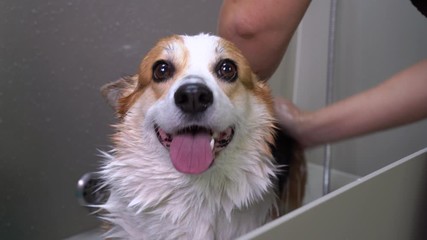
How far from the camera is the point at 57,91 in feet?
3.92

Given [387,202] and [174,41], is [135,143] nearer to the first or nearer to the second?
[174,41]

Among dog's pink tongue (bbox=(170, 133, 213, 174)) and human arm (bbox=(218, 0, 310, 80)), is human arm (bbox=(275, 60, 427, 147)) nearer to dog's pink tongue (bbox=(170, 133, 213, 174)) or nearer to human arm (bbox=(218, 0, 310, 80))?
human arm (bbox=(218, 0, 310, 80))

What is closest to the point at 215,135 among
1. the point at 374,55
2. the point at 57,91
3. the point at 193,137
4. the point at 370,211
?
the point at 193,137

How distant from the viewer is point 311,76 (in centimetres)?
168

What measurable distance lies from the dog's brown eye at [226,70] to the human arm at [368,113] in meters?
0.21

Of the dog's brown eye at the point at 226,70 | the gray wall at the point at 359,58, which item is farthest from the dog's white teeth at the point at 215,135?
the gray wall at the point at 359,58

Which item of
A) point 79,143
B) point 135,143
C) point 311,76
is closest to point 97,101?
point 79,143

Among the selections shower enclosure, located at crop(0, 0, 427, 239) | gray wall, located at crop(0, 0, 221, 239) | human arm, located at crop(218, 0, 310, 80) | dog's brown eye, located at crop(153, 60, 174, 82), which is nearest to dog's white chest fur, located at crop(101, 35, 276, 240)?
dog's brown eye, located at crop(153, 60, 174, 82)

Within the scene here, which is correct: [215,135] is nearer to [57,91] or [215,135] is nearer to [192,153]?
[192,153]

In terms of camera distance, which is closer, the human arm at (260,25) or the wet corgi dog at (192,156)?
the wet corgi dog at (192,156)

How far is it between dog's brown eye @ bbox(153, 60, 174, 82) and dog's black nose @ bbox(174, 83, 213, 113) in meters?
0.12

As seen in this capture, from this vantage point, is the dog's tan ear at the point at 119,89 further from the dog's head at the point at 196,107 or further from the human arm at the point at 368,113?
the human arm at the point at 368,113

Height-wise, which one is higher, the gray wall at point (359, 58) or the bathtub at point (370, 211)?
the gray wall at point (359, 58)

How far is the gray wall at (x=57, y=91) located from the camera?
1126 millimetres
